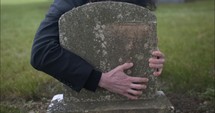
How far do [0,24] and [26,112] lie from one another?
8454mm

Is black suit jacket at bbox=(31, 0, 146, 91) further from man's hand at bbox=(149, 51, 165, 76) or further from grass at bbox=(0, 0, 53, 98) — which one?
grass at bbox=(0, 0, 53, 98)

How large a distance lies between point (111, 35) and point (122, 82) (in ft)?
0.99

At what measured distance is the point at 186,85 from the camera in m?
4.73

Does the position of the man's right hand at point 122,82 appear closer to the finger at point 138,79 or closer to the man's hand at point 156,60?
the finger at point 138,79

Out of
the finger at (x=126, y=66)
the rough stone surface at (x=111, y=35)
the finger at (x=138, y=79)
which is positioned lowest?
the finger at (x=138, y=79)

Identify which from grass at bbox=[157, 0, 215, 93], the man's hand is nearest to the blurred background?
grass at bbox=[157, 0, 215, 93]

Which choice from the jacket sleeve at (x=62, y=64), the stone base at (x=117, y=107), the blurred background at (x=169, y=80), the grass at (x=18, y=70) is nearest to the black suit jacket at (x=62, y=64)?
the jacket sleeve at (x=62, y=64)

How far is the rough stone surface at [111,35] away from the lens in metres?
2.42

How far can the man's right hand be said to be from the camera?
95.0 inches

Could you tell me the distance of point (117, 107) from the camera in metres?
2.45

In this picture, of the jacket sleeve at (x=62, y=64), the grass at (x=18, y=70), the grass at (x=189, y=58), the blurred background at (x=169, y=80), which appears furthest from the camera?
the grass at (x=189, y=58)

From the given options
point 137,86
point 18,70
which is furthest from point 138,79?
point 18,70

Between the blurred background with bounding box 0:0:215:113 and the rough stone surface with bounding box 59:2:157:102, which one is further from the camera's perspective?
the blurred background with bounding box 0:0:215:113

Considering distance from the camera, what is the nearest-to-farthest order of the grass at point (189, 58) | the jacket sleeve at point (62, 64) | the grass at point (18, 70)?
the jacket sleeve at point (62, 64), the grass at point (18, 70), the grass at point (189, 58)
